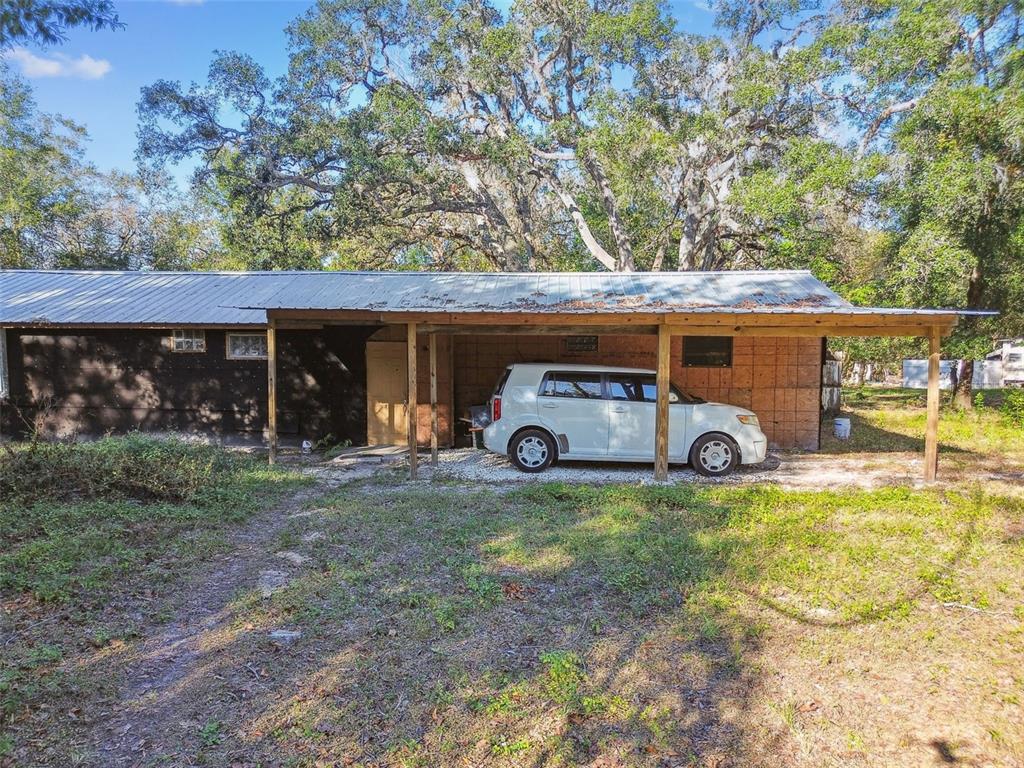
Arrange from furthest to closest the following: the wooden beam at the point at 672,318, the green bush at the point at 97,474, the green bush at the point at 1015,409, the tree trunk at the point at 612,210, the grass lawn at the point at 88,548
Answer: the tree trunk at the point at 612,210 < the green bush at the point at 1015,409 < the wooden beam at the point at 672,318 < the green bush at the point at 97,474 < the grass lawn at the point at 88,548

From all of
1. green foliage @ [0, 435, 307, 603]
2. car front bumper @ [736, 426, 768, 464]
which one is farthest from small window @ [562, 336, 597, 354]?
green foliage @ [0, 435, 307, 603]

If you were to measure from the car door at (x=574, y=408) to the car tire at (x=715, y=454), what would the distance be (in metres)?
1.40

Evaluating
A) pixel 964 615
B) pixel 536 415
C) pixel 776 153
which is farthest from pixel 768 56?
pixel 964 615

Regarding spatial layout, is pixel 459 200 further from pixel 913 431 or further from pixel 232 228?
pixel 913 431

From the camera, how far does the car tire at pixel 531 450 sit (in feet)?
28.9

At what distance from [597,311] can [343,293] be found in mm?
5947

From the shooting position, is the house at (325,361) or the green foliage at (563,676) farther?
the house at (325,361)

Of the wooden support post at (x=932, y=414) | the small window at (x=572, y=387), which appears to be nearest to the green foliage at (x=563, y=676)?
the small window at (x=572, y=387)

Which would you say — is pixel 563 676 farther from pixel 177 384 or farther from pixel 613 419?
pixel 177 384

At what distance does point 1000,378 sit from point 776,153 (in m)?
23.6

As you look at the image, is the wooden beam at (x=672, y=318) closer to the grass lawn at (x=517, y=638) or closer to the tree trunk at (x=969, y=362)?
the grass lawn at (x=517, y=638)

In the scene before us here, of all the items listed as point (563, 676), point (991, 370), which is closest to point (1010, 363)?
point (991, 370)

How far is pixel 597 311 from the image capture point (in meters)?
8.03

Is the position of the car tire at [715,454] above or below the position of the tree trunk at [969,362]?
below
